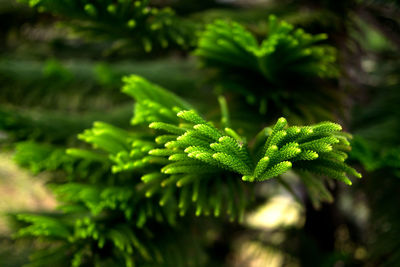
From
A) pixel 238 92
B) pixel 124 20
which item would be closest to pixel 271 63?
pixel 238 92

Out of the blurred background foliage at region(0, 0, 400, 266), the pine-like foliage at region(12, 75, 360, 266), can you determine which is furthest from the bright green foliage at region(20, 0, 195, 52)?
the pine-like foliage at region(12, 75, 360, 266)

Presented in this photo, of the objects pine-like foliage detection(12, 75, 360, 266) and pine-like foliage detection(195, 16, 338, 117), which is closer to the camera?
pine-like foliage detection(12, 75, 360, 266)

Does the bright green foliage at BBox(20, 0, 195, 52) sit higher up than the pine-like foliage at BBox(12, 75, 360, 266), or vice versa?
the bright green foliage at BBox(20, 0, 195, 52)

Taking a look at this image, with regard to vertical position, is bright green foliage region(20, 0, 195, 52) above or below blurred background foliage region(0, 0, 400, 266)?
above

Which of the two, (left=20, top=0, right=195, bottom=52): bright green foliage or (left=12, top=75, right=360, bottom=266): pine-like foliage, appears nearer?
(left=12, top=75, right=360, bottom=266): pine-like foliage

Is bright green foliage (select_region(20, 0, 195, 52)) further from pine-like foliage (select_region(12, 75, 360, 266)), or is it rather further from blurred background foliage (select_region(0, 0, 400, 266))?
pine-like foliage (select_region(12, 75, 360, 266))

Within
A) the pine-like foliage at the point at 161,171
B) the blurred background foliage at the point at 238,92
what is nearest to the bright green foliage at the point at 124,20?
the blurred background foliage at the point at 238,92

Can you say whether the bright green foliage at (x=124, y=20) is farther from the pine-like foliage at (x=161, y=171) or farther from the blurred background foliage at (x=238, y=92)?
the pine-like foliage at (x=161, y=171)
